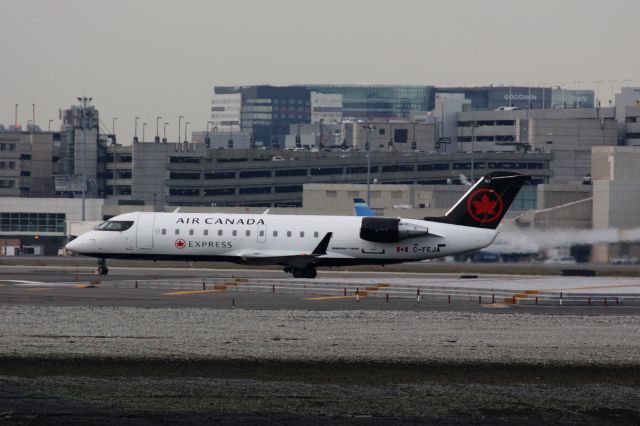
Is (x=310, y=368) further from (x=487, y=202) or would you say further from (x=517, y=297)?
(x=487, y=202)

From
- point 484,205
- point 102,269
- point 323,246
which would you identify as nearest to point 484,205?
point 484,205

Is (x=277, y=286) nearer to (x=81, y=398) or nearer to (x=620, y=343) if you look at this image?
(x=620, y=343)

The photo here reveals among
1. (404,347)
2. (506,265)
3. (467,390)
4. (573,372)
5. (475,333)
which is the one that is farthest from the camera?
(506,265)

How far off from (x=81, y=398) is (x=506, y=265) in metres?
63.6

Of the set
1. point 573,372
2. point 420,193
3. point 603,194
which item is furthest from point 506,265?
point 420,193

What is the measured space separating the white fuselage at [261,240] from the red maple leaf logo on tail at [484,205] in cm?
135

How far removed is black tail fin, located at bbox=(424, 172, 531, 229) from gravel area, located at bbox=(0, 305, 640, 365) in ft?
77.7

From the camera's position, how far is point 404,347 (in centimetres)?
4353

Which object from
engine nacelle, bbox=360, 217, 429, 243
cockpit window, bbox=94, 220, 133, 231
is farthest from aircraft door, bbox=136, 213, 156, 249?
engine nacelle, bbox=360, 217, 429, 243

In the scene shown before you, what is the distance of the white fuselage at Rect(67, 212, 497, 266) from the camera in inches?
3019

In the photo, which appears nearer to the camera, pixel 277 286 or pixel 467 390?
pixel 467 390

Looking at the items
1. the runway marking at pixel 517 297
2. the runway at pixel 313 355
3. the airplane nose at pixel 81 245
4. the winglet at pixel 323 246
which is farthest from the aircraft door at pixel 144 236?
the runway marking at pixel 517 297

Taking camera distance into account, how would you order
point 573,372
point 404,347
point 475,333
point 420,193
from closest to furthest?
1. point 573,372
2. point 404,347
3. point 475,333
4. point 420,193

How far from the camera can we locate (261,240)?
76.8m
